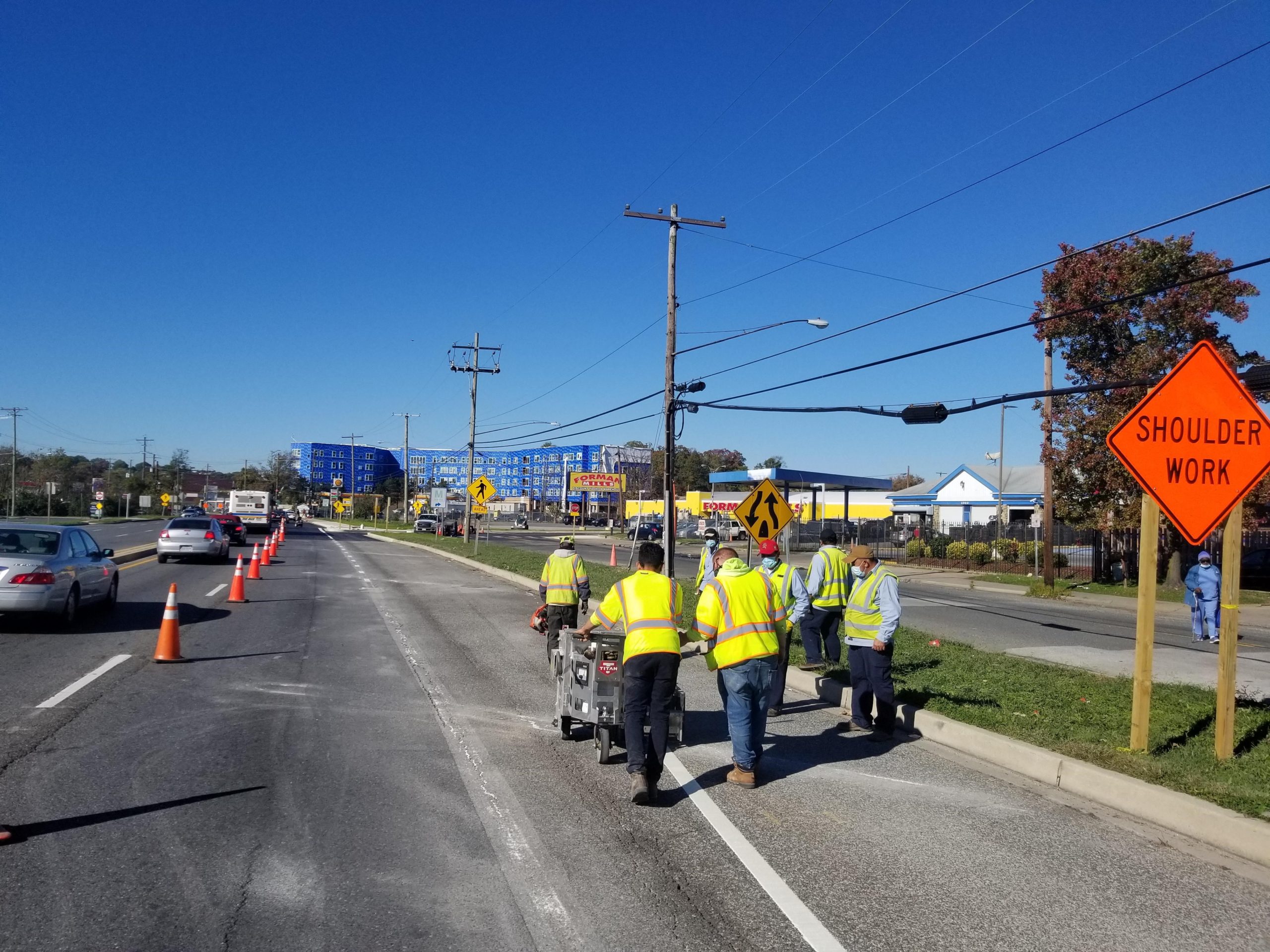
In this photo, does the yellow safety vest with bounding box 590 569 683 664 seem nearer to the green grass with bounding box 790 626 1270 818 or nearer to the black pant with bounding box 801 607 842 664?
the green grass with bounding box 790 626 1270 818

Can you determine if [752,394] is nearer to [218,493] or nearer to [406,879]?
[406,879]

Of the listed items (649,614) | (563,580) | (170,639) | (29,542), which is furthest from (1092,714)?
(29,542)

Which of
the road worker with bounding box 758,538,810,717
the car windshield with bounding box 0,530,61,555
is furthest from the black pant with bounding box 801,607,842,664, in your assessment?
the car windshield with bounding box 0,530,61,555

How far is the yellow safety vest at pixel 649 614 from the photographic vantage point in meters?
6.88

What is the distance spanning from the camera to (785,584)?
1120cm

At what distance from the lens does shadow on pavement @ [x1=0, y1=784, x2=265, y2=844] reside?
18.3ft

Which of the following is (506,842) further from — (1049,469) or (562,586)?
(1049,469)

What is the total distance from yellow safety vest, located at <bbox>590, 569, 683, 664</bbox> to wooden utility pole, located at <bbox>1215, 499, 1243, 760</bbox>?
409cm

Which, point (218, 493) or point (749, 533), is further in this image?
point (218, 493)

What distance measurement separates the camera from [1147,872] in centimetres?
558

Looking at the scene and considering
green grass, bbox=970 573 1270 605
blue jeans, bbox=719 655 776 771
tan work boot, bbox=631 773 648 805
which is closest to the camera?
Answer: tan work boot, bbox=631 773 648 805

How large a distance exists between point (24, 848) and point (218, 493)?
90.7 m

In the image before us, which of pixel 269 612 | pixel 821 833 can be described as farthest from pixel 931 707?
pixel 269 612

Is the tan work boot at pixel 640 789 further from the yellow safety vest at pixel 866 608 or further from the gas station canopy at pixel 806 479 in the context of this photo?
the gas station canopy at pixel 806 479
